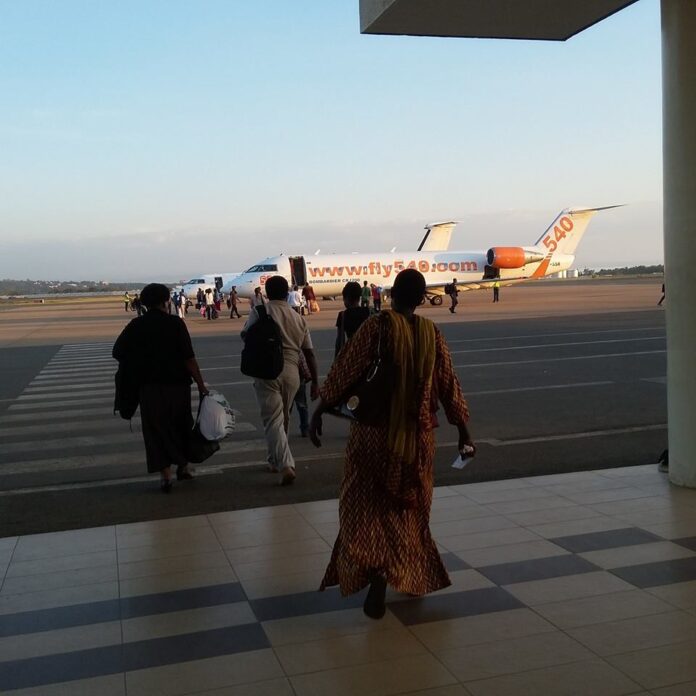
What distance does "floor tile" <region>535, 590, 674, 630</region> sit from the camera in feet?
15.1

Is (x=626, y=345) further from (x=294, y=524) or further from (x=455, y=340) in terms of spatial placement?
(x=294, y=524)

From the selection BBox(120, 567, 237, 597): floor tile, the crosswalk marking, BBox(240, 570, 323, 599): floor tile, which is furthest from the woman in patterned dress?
the crosswalk marking

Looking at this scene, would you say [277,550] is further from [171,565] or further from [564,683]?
[564,683]

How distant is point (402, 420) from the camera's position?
4.77 metres

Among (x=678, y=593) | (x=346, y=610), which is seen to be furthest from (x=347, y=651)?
(x=678, y=593)

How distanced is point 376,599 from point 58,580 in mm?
2131

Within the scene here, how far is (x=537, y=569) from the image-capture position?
5426 millimetres

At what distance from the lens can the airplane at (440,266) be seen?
→ 160 feet

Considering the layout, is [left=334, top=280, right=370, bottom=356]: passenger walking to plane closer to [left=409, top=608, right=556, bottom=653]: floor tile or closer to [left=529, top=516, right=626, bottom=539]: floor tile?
[left=529, top=516, right=626, bottom=539]: floor tile

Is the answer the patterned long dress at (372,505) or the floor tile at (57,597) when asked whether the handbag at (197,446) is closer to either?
the floor tile at (57,597)

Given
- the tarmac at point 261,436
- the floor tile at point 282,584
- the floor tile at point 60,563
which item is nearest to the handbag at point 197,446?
the tarmac at point 261,436

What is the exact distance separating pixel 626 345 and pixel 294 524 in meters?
15.9

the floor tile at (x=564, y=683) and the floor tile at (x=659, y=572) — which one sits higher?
the floor tile at (x=564, y=683)

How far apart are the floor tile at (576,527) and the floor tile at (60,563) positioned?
287cm
